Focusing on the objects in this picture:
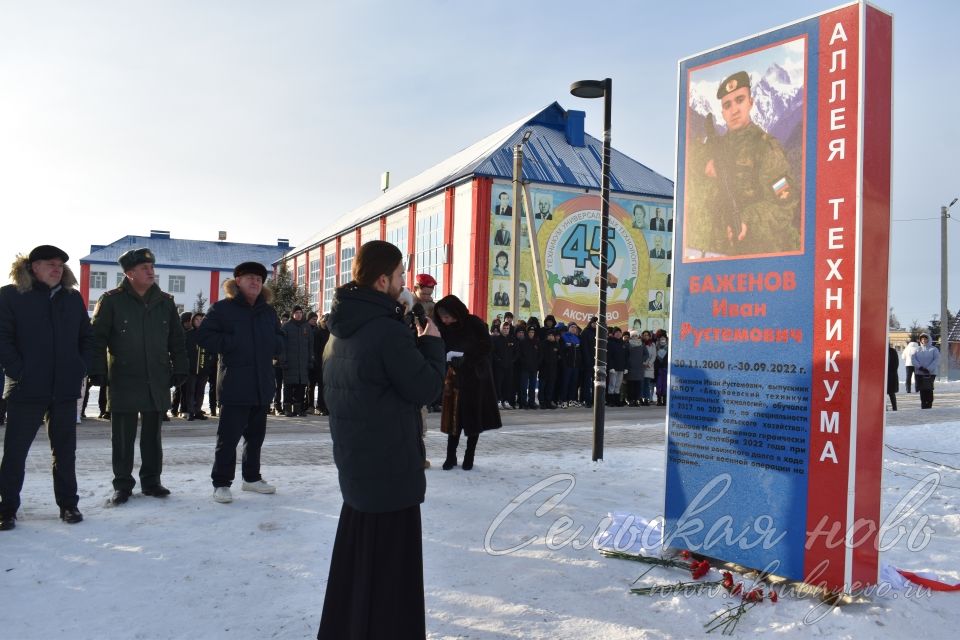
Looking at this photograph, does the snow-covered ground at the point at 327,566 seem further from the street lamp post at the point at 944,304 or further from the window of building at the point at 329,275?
the window of building at the point at 329,275

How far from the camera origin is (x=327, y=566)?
4.80 metres

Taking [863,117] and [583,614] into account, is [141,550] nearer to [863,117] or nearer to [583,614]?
[583,614]

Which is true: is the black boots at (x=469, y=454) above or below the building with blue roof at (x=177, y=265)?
below

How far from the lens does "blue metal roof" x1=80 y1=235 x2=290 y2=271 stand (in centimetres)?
6994

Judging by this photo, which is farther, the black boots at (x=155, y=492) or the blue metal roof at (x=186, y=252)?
the blue metal roof at (x=186, y=252)

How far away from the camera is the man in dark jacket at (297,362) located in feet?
44.8

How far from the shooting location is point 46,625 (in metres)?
3.85

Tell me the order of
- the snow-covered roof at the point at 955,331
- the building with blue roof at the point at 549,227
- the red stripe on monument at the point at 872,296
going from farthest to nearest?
1. the snow-covered roof at the point at 955,331
2. the building with blue roof at the point at 549,227
3. the red stripe on monument at the point at 872,296

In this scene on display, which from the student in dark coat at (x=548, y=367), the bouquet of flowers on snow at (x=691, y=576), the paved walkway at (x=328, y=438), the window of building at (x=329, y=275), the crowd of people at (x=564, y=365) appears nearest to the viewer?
the bouquet of flowers on snow at (x=691, y=576)

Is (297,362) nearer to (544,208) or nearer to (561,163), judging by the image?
(544,208)

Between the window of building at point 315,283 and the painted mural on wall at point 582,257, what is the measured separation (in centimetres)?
2330

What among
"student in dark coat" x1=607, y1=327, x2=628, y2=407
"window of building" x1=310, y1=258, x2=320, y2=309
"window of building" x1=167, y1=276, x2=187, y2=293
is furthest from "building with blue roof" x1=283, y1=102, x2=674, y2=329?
"window of building" x1=167, y1=276, x2=187, y2=293

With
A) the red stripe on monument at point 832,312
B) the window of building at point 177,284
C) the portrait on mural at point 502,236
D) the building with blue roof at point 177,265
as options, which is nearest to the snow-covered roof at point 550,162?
the portrait on mural at point 502,236

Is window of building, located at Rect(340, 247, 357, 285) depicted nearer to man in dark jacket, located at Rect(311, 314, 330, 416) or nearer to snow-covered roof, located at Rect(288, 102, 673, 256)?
snow-covered roof, located at Rect(288, 102, 673, 256)
